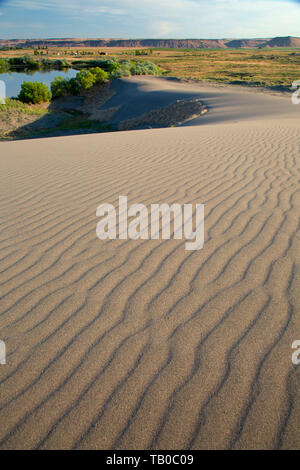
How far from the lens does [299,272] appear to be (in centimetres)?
238

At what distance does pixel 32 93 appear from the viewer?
79.2ft

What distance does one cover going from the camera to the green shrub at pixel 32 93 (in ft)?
77.7

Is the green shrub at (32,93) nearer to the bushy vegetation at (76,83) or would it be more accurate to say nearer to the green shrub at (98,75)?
the bushy vegetation at (76,83)

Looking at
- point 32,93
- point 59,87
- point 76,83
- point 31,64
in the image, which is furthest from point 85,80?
point 31,64

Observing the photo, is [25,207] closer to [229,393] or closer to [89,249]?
[89,249]

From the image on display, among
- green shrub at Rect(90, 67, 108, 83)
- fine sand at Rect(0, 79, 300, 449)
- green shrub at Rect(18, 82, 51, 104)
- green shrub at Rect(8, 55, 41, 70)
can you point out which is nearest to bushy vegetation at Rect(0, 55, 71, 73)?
green shrub at Rect(8, 55, 41, 70)

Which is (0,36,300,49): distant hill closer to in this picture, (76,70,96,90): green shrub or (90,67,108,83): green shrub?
(90,67,108,83): green shrub

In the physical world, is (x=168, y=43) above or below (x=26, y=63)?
above

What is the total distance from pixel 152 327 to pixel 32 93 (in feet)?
87.1

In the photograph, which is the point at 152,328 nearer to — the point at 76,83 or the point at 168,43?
the point at 76,83

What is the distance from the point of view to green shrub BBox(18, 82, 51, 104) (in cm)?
2367

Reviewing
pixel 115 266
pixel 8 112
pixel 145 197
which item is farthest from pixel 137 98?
pixel 115 266

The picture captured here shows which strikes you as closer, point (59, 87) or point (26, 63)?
point (59, 87)

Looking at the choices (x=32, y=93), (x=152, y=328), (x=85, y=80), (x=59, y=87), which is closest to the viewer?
(x=152, y=328)
